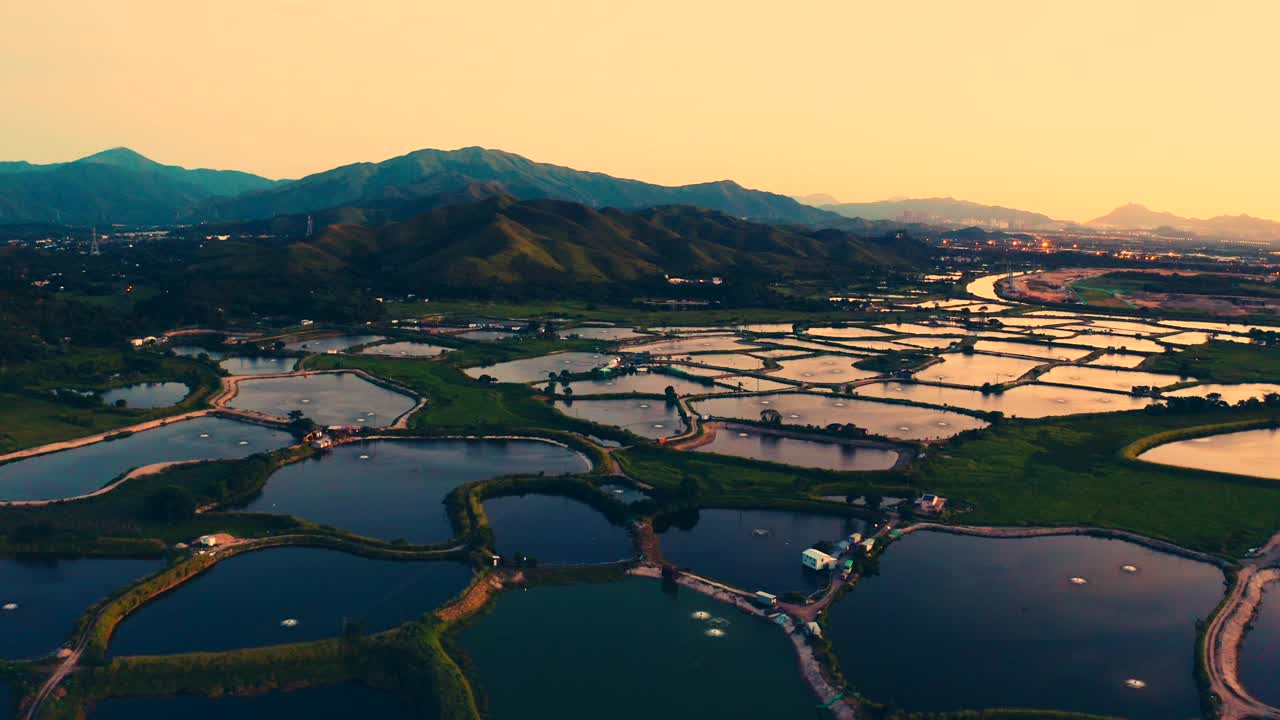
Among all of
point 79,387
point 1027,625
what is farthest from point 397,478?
point 79,387

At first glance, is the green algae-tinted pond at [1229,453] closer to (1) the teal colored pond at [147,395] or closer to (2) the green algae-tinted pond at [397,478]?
(2) the green algae-tinted pond at [397,478]

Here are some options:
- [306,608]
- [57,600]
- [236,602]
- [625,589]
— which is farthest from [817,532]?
[57,600]

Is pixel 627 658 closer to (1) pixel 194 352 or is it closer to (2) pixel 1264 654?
(2) pixel 1264 654

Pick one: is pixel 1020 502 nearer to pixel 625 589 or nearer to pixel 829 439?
pixel 829 439

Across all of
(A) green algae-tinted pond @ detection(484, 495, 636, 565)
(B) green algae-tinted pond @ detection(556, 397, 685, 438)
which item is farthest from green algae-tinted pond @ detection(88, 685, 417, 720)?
(B) green algae-tinted pond @ detection(556, 397, 685, 438)

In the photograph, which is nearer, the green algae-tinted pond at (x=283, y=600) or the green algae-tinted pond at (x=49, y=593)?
Answer: the green algae-tinted pond at (x=49, y=593)

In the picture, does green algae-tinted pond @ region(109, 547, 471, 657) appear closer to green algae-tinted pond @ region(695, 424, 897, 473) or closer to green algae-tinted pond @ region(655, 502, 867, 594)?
green algae-tinted pond @ region(655, 502, 867, 594)

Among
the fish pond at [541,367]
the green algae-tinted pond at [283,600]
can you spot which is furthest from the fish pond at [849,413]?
the green algae-tinted pond at [283,600]
